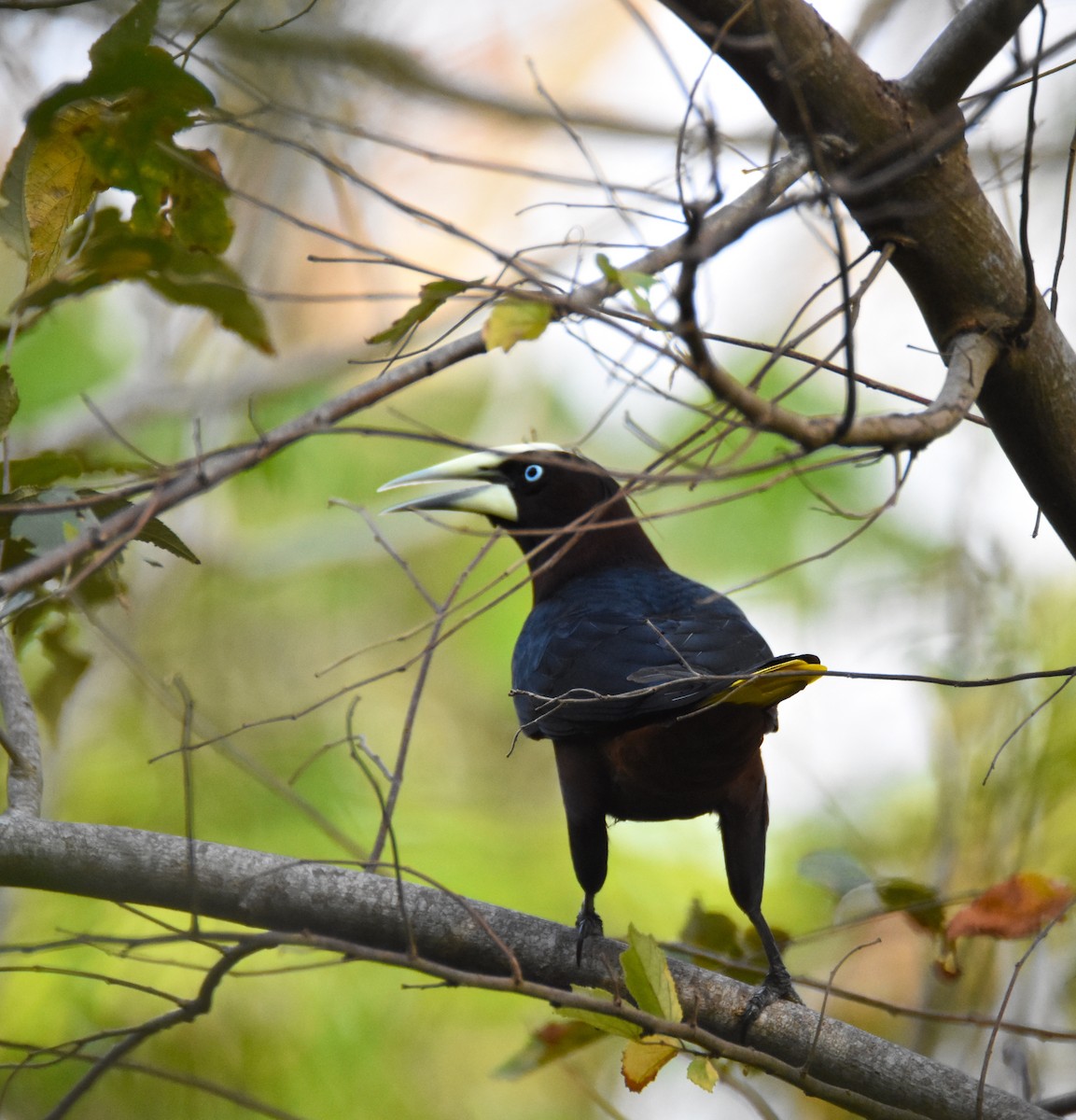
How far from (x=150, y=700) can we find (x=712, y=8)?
4755 millimetres

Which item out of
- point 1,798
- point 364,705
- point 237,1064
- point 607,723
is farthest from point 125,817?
point 607,723

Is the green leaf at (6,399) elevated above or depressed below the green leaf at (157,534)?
above

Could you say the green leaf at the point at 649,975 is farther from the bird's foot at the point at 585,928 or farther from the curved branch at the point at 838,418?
the curved branch at the point at 838,418

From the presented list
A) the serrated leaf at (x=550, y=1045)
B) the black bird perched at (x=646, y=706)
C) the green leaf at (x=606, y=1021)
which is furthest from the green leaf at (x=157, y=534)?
the serrated leaf at (x=550, y=1045)

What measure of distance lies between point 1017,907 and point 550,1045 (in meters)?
0.94

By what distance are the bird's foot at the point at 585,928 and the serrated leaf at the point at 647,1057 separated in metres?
0.46

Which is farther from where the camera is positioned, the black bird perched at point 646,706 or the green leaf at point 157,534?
the black bird perched at point 646,706

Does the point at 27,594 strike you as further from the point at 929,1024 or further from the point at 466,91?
the point at 466,91

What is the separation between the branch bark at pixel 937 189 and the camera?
1.65m

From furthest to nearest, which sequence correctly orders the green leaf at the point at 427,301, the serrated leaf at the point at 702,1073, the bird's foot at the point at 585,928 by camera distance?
the bird's foot at the point at 585,928 < the serrated leaf at the point at 702,1073 < the green leaf at the point at 427,301

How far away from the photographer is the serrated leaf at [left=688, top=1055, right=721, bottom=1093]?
1556mm

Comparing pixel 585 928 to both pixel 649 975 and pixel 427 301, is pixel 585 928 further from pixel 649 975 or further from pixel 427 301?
pixel 427 301

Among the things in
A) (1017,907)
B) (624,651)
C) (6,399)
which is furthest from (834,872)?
(6,399)

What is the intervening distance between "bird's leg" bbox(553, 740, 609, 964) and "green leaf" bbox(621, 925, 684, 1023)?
1.00 meters
